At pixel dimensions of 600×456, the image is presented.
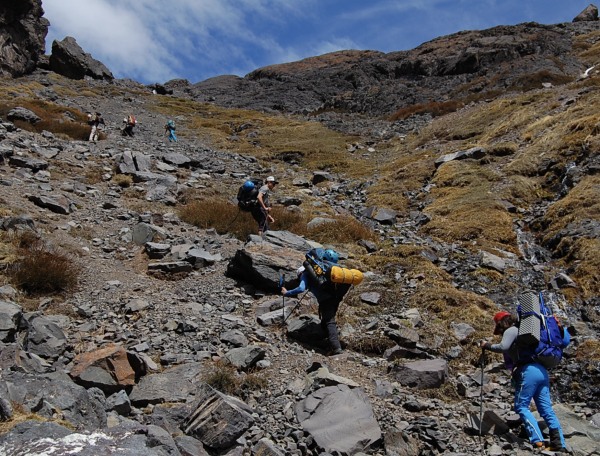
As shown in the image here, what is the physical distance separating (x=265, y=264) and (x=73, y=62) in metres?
64.5

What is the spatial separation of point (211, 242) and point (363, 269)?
431cm

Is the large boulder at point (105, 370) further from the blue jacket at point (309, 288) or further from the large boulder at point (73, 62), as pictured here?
the large boulder at point (73, 62)

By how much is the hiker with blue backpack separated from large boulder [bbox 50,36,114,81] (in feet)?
224

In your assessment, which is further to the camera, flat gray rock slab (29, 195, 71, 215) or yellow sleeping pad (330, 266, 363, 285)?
flat gray rock slab (29, 195, 71, 215)

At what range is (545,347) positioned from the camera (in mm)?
4621

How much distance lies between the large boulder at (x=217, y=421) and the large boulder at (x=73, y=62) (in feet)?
219

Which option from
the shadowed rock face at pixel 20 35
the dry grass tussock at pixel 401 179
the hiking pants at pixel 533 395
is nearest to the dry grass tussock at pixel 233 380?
the hiking pants at pixel 533 395

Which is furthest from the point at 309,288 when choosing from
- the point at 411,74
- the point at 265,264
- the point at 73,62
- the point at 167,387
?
the point at 73,62

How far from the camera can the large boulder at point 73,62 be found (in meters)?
56.7

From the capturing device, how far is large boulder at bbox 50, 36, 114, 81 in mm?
56656

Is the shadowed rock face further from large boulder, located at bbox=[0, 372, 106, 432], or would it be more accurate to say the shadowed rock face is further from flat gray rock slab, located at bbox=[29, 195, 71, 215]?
large boulder, located at bbox=[0, 372, 106, 432]

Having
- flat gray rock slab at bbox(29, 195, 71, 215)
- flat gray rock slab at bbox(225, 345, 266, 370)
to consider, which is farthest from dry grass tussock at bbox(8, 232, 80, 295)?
flat gray rock slab at bbox(225, 345, 266, 370)

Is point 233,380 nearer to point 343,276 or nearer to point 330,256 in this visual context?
point 343,276

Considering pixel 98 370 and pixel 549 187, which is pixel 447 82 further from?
pixel 98 370
